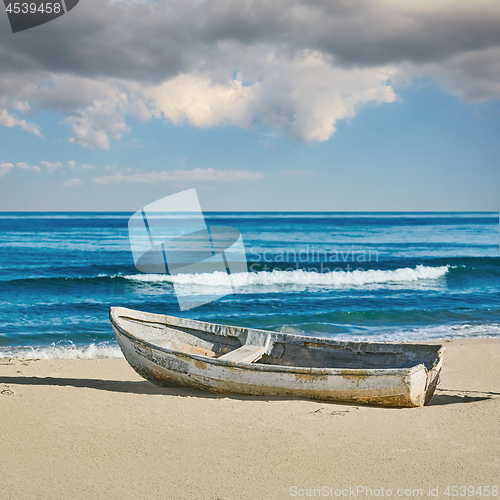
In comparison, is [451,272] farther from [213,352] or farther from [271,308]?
[213,352]

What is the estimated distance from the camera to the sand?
4395 mm

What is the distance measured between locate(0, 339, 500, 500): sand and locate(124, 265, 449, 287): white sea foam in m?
13.6

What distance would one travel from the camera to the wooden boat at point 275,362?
20.4 ft

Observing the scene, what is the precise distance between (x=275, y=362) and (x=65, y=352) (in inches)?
217

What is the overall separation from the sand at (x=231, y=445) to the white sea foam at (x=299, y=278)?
13572 millimetres

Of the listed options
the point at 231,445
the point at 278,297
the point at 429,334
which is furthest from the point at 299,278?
the point at 231,445

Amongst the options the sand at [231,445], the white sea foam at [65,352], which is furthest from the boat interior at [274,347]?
the white sea foam at [65,352]

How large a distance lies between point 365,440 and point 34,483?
140 inches

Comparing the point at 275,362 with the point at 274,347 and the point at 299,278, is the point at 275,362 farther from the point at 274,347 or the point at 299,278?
the point at 299,278

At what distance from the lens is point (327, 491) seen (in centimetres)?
430

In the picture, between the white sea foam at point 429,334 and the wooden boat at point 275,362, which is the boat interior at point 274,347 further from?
the white sea foam at point 429,334

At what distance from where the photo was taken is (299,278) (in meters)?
21.5

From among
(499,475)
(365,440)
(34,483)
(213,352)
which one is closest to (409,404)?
(365,440)

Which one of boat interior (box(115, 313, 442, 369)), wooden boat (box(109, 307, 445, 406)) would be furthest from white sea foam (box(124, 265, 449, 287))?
wooden boat (box(109, 307, 445, 406))
